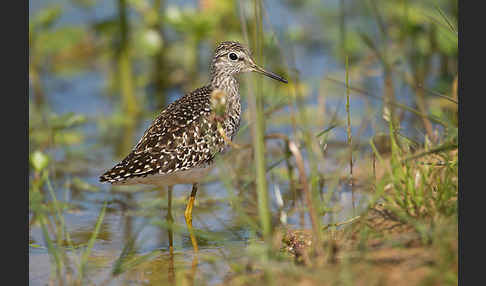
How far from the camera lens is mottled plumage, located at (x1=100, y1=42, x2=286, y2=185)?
19.9 feet

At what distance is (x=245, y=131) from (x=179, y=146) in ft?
5.71

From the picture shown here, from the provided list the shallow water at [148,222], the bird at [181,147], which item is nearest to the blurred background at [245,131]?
the shallow water at [148,222]

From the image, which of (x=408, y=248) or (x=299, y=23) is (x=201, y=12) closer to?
(x=299, y=23)

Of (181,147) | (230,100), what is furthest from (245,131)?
(181,147)

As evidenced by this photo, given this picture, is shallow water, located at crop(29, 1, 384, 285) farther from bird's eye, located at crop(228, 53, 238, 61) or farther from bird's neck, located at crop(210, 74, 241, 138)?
bird's eye, located at crop(228, 53, 238, 61)

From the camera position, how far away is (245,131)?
25.8 ft

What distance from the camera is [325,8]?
1286 centimetres

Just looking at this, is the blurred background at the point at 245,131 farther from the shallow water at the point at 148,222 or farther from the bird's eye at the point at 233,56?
the bird's eye at the point at 233,56

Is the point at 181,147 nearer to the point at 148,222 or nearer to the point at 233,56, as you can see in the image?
the point at 233,56

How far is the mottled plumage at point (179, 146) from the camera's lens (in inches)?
239

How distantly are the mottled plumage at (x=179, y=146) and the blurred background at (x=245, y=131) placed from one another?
0.27 metres

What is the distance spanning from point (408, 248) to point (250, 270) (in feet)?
3.04

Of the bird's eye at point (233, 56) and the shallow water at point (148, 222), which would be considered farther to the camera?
the bird's eye at point (233, 56)

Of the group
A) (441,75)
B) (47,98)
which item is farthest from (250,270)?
(47,98)
